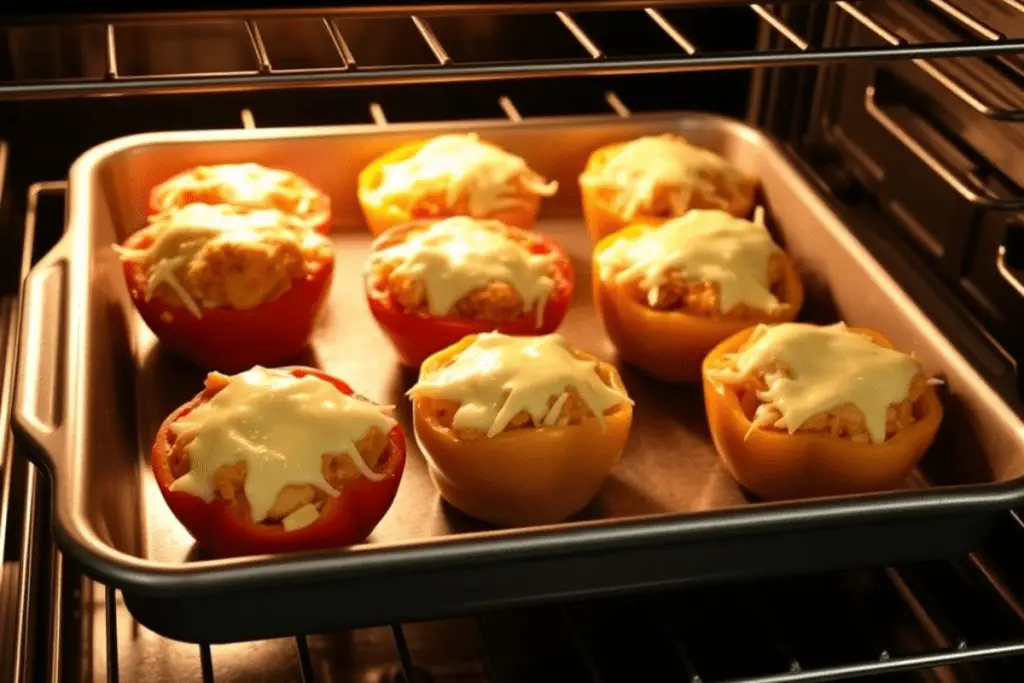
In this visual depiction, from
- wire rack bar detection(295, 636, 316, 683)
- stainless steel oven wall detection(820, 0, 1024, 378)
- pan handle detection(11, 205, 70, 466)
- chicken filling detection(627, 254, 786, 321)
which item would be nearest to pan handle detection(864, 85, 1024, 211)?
stainless steel oven wall detection(820, 0, 1024, 378)

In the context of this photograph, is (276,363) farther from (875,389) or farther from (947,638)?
(947,638)

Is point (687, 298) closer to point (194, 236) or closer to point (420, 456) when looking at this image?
point (420, 456)

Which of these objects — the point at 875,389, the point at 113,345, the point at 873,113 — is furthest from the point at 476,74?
the point at 873,113

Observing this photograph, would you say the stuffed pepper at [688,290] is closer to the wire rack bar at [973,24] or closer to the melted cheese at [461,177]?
the melted cheese at [461,177]

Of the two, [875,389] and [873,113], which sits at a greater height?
[873,113]

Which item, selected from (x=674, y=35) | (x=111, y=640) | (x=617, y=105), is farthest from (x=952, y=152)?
(x=111, y=640)

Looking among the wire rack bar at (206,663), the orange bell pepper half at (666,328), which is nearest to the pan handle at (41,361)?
the wire rack bar at (206,663)
